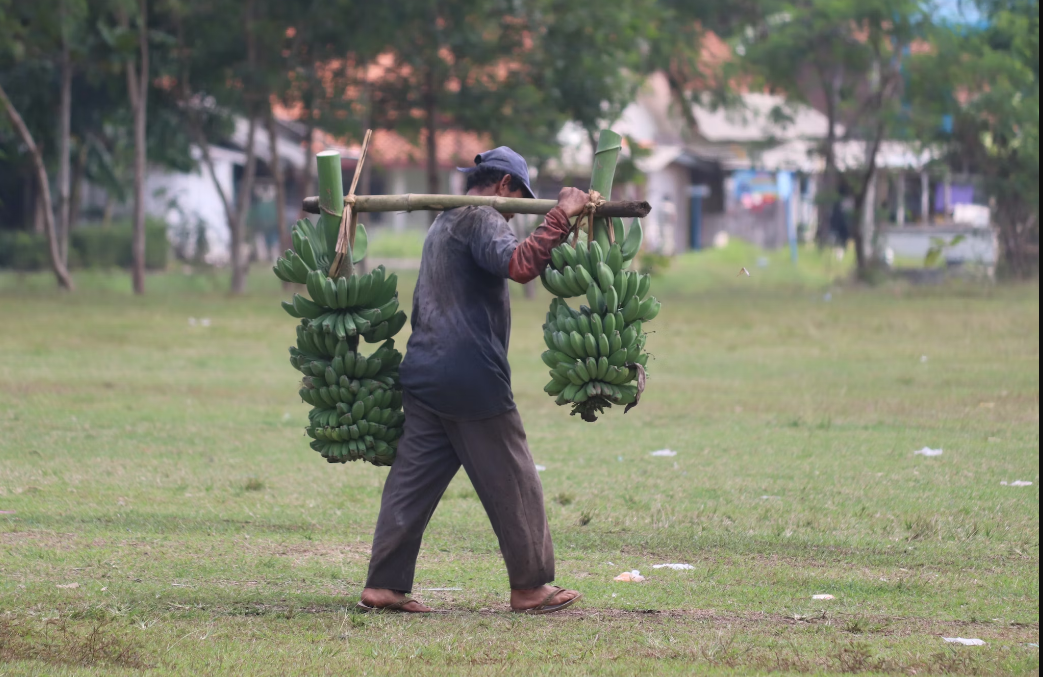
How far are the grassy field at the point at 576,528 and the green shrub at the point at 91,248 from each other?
53.8 feet

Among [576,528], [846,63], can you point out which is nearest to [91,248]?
[846,63]

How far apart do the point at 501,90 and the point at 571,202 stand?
717 inches

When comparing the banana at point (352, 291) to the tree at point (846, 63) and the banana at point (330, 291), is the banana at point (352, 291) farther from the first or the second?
the tree at point (846, 63)

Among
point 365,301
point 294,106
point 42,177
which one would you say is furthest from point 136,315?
point 365,301

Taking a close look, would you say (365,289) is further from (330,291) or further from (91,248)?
(91,248)

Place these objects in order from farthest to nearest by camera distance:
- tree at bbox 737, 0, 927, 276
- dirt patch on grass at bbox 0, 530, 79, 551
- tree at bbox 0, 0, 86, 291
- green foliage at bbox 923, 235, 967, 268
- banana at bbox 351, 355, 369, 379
→ tree at bbox 737, 0, 927, 276 → green foliage at bbox 923, 235, 967, 268 → tree at bbox 0, 0, 86, 291 → dirt patch on grass at bbox 0, 530, 79, 551 → banana at bbox 351, 355, 369, 379

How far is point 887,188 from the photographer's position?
105 ft

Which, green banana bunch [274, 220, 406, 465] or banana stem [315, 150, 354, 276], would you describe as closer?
green banana bunch [274, 220, 406, 465]

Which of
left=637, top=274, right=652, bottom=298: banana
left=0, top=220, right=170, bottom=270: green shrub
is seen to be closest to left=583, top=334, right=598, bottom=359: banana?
left=637, top=274, right=652, bottom=298: banana

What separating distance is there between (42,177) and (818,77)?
49.8 feet

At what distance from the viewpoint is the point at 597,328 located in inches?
190

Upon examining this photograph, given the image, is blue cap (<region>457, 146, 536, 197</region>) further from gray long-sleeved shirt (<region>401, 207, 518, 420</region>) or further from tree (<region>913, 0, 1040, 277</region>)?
tree (<region>913, 0, 1040, 277</region>)

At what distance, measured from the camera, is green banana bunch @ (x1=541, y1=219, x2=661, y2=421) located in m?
4.82

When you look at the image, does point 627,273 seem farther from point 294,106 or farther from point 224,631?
point 294,106
